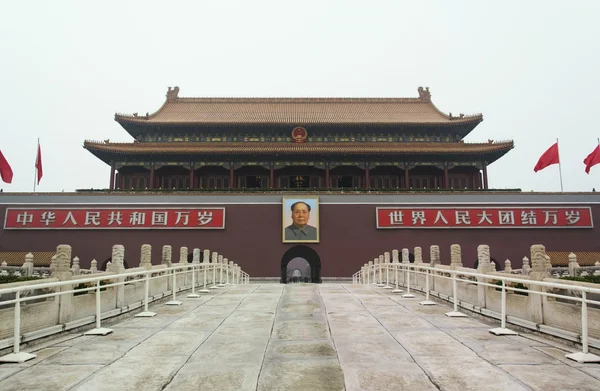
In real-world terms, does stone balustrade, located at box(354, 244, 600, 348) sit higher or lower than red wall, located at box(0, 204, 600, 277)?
lower

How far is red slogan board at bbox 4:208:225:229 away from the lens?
2550 cm

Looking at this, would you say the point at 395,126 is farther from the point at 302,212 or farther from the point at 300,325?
the point at 300,325

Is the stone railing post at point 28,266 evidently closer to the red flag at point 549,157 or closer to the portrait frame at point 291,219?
the portrait frame at point 291,219

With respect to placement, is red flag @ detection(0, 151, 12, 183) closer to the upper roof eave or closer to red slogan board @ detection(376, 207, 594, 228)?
the upper roof eave

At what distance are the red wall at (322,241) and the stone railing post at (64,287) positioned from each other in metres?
18.2

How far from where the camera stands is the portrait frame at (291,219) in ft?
83.6

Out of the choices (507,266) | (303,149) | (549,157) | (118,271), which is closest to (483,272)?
(118,271)

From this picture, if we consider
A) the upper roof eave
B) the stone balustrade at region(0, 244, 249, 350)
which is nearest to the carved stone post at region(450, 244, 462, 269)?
the stone balustrade at region(0, 244, 249, 350)

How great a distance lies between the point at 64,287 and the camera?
22.7ft

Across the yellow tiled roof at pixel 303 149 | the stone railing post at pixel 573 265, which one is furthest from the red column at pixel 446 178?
the stone railing post at pixel 573 265

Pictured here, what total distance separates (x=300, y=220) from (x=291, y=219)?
1.74ft

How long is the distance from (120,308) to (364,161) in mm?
21918

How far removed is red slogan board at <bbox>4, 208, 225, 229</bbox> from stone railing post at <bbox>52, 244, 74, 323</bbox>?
18.3 meters

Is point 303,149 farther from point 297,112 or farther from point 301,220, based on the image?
point 297,112
